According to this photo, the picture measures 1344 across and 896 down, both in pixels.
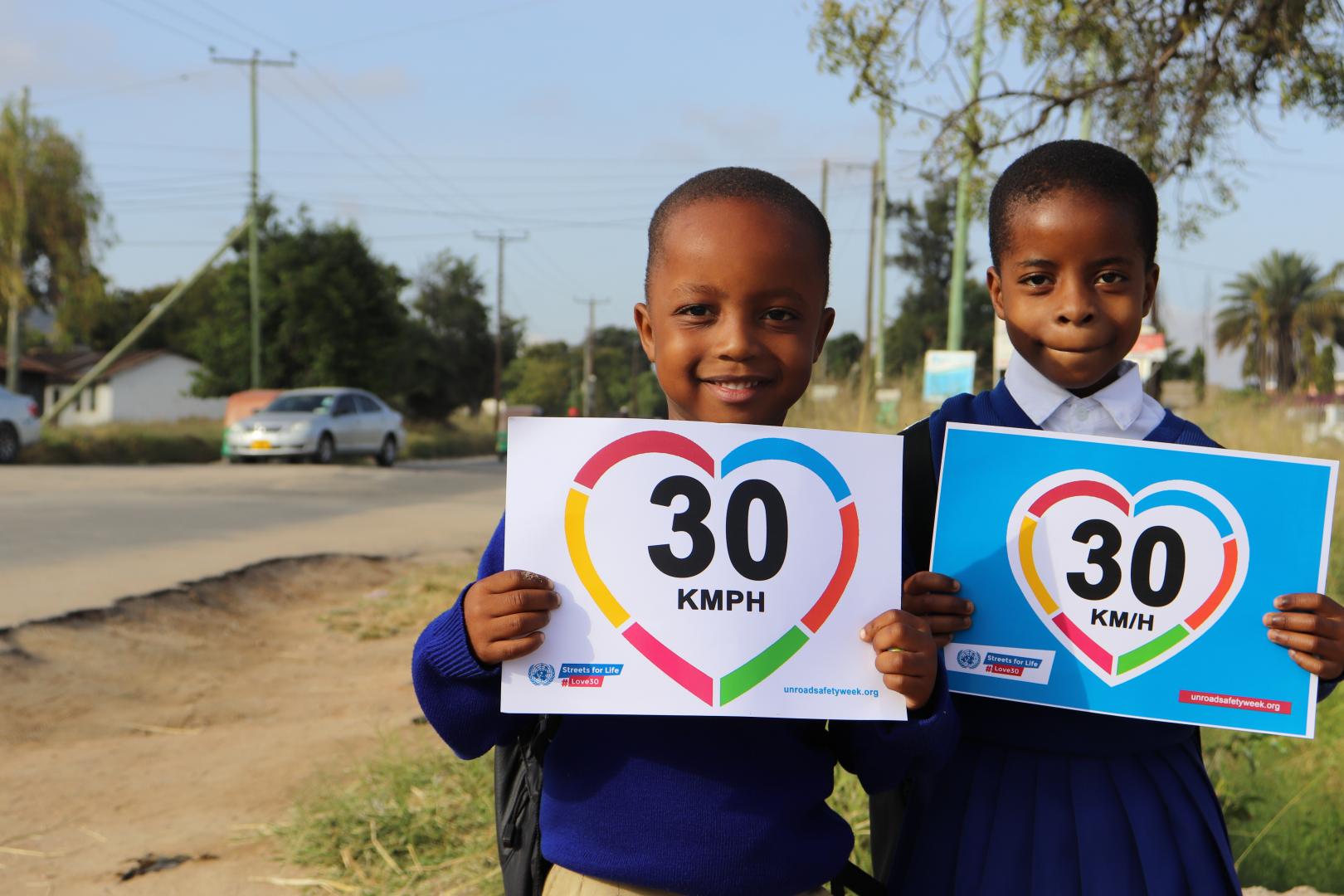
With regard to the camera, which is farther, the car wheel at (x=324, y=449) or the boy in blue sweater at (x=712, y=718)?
the car wheel at (x=324, y=449)

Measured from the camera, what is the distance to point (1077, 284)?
1.83 m

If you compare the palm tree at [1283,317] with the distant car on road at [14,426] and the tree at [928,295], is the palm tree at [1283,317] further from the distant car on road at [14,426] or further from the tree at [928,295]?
the distant car on road at [14,426]

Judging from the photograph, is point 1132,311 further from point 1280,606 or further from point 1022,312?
point 1280,606

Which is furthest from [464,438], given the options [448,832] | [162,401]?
[448,832]

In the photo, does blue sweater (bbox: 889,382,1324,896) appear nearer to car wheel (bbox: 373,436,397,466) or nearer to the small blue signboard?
the small blue signboard

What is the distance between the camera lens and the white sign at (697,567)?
1.60 meters

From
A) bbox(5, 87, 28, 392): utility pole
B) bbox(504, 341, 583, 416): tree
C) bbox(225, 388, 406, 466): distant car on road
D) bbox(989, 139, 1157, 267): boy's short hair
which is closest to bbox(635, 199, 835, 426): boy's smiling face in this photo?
bbox(989, 139, 1157, 267): boy's short hair

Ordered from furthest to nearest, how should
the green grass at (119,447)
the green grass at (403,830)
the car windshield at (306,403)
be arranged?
the car windshield at (306,403) → the green grass at (119,447) → the green grass at (403,830)

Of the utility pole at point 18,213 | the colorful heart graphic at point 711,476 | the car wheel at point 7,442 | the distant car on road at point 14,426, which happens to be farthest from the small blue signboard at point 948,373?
the utility pole at point 18,213

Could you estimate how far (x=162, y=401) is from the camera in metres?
58.2

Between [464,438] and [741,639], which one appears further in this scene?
[464,438]

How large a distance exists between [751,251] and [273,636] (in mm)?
5543

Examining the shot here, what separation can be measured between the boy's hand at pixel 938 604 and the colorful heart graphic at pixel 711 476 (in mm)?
141

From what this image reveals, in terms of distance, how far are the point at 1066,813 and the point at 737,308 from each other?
2.87 ft
